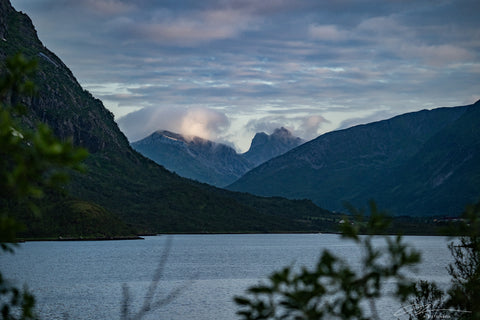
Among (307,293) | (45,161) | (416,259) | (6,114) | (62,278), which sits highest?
(6,114)

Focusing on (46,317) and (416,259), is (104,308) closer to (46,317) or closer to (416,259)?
(46,317)

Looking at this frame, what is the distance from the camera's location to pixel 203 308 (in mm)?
111562

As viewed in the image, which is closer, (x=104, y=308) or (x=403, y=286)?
(x=403, y=286)

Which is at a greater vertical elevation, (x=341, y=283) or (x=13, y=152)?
(x=13, y=152)

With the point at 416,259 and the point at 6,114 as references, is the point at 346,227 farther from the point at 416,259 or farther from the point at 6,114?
the point at 6,114

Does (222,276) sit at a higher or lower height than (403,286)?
lower

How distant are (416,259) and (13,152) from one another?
617 cm

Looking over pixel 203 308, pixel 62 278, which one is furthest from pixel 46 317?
pixel 62 278

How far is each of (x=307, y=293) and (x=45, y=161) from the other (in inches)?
200

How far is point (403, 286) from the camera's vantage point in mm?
11102

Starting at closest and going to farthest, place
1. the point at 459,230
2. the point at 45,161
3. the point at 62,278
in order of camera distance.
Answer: the point at 45,161
the point at 459,230
the point at 62,278

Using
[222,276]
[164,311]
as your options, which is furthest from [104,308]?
[222,276]

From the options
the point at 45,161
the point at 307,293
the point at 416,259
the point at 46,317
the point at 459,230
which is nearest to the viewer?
the point at 45,161

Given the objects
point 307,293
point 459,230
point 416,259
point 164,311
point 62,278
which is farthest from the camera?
point 62,278
